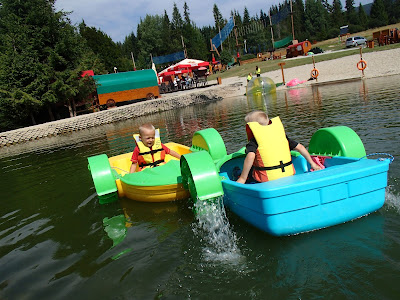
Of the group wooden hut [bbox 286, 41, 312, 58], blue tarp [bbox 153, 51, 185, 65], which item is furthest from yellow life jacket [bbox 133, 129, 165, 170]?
blue tarp [bbox 153, 51, 185, 65]

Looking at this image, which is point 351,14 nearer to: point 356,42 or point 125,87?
point 356,42

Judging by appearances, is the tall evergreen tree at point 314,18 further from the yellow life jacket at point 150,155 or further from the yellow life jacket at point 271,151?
the yellow life jacket at point 271,151

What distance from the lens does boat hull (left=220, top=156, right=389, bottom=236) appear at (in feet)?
10.3

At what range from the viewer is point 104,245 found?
13.4 feet

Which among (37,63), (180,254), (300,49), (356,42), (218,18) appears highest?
(218,18)

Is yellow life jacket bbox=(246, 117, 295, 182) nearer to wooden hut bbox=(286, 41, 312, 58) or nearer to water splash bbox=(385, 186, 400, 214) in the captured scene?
water splash bbox=(385, 186, 400, 214)

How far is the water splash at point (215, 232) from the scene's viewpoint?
3361 mm

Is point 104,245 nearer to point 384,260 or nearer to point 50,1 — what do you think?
point 384,260

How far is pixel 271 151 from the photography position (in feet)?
12.0

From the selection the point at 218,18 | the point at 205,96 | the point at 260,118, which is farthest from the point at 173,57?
the point at 260,118

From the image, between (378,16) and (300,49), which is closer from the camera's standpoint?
(300,49)

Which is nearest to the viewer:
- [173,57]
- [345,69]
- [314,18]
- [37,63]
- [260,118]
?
[260,118]

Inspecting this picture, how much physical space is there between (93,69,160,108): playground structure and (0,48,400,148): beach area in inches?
91.1

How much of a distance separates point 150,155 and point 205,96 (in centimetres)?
2014
